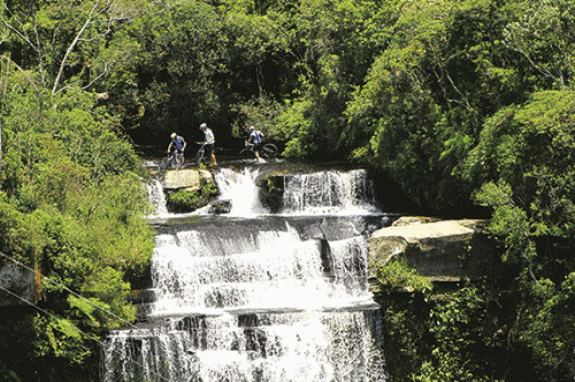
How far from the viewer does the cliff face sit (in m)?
16.4

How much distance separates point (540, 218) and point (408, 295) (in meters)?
3.21

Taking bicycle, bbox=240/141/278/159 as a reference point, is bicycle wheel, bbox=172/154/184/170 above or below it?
below

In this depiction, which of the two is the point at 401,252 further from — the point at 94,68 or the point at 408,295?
the point at 94,68

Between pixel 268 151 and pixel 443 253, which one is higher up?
pixel 268 151

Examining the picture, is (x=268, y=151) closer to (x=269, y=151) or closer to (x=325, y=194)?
(x=269, y=151)

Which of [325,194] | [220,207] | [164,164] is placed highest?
[164,164]

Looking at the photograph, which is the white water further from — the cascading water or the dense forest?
the cascading water

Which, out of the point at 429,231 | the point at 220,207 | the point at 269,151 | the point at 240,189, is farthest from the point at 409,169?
the point at 269,151

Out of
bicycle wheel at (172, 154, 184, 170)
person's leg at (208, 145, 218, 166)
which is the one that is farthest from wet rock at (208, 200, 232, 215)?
person's leg at (208, 145, 218, 166)

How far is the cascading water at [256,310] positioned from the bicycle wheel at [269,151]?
7.80m

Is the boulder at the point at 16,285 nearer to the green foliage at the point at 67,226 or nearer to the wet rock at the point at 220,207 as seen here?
the green foliage at the point at 67,226

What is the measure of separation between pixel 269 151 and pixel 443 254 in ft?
40.5

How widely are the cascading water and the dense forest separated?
2.11ft

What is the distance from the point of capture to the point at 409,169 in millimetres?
20953
